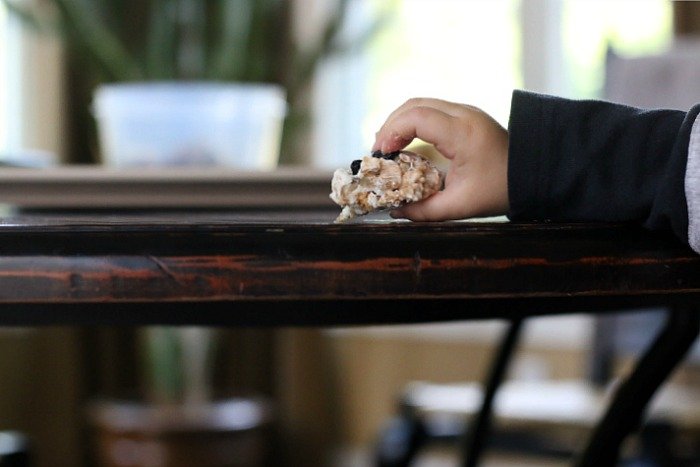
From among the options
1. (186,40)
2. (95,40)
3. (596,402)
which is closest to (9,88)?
(95,40)

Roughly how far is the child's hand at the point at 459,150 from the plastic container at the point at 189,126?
1070mm

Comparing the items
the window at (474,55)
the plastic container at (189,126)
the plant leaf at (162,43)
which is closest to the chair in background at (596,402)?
the plastic container at (189,126)

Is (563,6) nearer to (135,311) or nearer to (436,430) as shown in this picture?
(436,430)

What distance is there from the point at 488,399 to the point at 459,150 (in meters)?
0.76

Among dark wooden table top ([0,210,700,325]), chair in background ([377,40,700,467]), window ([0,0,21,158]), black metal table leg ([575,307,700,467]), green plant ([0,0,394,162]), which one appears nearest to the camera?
dark wooden table top ([0,210,700,325])

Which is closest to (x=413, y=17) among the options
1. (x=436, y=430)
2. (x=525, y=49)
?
(x=525, y=49)

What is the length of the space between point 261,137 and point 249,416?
1597 millimetres

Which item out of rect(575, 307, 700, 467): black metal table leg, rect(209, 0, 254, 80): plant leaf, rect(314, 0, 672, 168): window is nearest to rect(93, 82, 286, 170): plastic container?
rect(575, 307, 700, 467): black metal table leg

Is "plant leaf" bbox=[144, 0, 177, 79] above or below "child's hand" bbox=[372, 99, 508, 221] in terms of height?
below

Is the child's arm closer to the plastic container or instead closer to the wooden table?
the wooden table

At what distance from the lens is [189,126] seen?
1.84 m

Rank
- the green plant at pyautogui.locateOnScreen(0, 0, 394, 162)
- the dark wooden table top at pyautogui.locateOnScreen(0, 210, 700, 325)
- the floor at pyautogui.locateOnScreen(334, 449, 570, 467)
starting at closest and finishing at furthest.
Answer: the dark wooden table top at pyautogui.locateOnScreen(0, 210, 700, 325) → the floor at pyautogui.locateOnScreen(334, 449, 570, 467) → the green plant at pyautogui.locateOnScreen(0, 0, 394, 162)

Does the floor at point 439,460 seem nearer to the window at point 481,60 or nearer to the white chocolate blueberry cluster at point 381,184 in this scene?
the window at point 481,60

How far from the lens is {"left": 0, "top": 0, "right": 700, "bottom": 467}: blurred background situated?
327 centimetres
